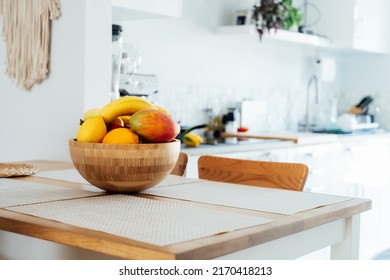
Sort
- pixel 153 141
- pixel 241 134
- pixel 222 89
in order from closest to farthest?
pixel 153 141, pixel 241 134, pixel 222 89

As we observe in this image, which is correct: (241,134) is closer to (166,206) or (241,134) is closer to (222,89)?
(222,89)

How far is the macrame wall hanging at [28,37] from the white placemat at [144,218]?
126 cm

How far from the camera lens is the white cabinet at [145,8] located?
2877 mm

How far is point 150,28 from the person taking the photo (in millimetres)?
3824

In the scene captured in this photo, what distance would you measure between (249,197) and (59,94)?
4.19ft

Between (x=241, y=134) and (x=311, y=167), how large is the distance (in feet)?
1.60

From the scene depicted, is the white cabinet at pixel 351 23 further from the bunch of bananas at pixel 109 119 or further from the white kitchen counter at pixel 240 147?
the bunch of bananas at pixel 109 119

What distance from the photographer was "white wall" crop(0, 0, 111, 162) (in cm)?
257

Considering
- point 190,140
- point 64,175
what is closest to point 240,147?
point 190,140

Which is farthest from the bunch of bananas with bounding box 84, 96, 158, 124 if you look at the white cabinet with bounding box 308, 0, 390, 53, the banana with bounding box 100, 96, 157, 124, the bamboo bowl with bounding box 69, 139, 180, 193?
the white cabinet with bounding box 308, 0, 390, 53

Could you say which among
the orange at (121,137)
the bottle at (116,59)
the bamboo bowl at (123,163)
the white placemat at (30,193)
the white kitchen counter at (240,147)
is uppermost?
the bottle at (116,59)

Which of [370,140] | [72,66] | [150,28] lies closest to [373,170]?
[370,140]

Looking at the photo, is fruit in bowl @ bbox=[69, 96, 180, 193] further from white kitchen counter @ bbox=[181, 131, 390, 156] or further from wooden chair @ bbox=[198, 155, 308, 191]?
white kitchen counter @ bbox=[181, 131, 390, 156]

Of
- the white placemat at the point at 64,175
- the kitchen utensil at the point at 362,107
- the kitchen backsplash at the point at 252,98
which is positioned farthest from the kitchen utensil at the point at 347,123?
the white placemat at the point at 64,175
